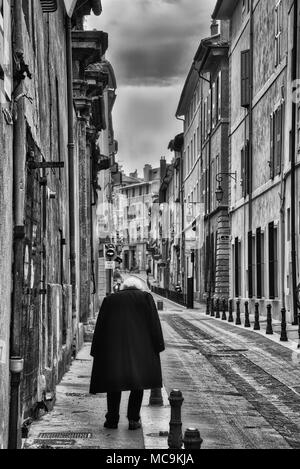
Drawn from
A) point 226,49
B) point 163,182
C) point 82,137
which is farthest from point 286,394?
point 163,182

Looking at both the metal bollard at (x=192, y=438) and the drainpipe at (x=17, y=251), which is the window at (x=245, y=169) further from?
the metal bollard at (x=192, y=438)

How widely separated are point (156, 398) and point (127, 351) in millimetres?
1701

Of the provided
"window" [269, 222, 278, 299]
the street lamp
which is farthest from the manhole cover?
the street lamp

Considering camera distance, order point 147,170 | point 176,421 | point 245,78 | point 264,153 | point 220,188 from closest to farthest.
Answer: point 176,421 → point 264,153 → point 245,78 → point 220,188 → point 147,170

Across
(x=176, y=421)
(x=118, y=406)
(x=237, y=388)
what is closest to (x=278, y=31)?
(x=237, y=388)

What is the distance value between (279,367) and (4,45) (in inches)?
395

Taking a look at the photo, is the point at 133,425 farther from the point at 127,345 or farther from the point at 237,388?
the point at 237,388

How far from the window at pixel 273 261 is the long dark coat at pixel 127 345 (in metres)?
20.5

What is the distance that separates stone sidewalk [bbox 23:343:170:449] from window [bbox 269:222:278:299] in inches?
709

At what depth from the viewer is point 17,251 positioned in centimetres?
780

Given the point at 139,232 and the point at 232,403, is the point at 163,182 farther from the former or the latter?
the point at 232,403

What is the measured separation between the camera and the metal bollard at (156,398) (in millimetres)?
10922

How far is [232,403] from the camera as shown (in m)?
11.8

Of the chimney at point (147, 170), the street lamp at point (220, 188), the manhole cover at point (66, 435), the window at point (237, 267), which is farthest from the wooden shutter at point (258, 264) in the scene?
the chimney at point (147, 170)
